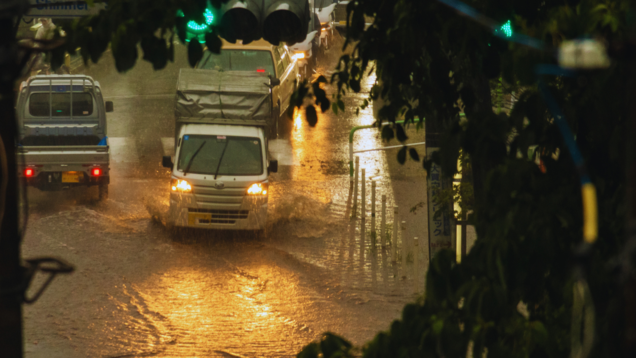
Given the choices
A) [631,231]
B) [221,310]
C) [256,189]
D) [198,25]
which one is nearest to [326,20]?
[256,189]

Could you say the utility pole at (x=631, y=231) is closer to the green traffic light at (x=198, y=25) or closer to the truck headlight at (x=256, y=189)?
the green traffic light at (x=198, y=25)

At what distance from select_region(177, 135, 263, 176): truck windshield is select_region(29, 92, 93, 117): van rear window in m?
3.64

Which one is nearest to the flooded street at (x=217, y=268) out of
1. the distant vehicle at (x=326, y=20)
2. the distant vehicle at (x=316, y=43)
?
the distant vehicle at (x=316, y=43)

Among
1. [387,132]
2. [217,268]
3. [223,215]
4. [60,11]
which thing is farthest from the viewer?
[223,215]

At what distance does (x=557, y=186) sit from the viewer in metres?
3.46

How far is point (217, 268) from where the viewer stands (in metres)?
12.5

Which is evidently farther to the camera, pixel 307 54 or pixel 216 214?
pixel 307 54

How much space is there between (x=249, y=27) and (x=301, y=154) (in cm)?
1460

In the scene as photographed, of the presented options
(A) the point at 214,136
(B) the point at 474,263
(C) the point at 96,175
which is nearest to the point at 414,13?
(B) the point at 474,263

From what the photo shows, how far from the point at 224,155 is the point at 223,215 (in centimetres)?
110

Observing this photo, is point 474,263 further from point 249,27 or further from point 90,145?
point 90,145

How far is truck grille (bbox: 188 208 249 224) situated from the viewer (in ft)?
44.6

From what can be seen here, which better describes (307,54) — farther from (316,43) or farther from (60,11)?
(60,11)

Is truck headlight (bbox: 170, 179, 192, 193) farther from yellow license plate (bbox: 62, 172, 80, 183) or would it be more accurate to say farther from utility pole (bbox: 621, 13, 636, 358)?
utility pole (bbox: 621, 13, 636, 358)
